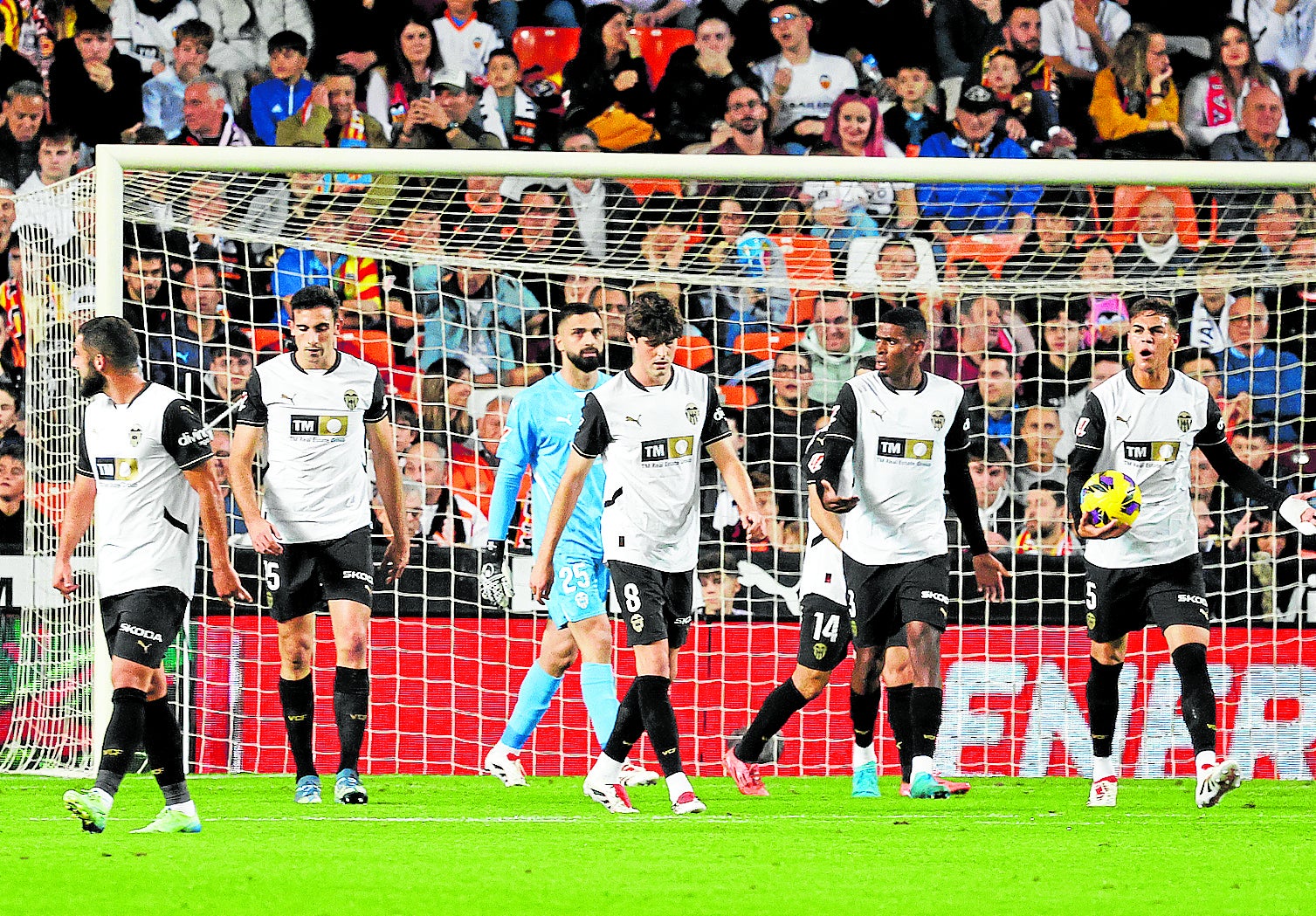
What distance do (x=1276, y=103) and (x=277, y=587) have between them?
9.19 meters

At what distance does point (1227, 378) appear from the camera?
34.7 ft

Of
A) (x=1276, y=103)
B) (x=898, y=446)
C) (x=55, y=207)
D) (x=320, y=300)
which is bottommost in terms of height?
(x=898, y=446)

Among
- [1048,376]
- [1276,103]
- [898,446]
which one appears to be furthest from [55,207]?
[1276,103]

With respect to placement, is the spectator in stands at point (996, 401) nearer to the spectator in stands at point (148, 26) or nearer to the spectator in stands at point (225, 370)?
the spectator in stands at point (225, 370)

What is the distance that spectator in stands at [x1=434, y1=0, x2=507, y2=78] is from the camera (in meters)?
12.3

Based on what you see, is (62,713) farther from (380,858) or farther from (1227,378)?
(1227,378)

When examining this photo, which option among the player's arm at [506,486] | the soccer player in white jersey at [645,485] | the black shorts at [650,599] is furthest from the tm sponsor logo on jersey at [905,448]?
the player's arm at [506,486]

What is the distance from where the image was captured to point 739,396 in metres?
10.2

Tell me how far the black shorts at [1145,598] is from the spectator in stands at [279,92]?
7478 millimetres

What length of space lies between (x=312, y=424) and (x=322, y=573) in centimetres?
57

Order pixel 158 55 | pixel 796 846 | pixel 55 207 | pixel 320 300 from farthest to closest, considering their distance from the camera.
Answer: pixel 158 55
pixel 55 207
pixel 320 300
pixel 796 846

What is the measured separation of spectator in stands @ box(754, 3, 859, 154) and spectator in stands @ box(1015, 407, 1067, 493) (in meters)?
3.07

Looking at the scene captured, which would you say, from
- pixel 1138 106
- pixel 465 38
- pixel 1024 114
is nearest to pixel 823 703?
pixel 1024 114

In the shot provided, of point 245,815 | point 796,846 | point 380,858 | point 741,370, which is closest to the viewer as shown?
point 380,858
